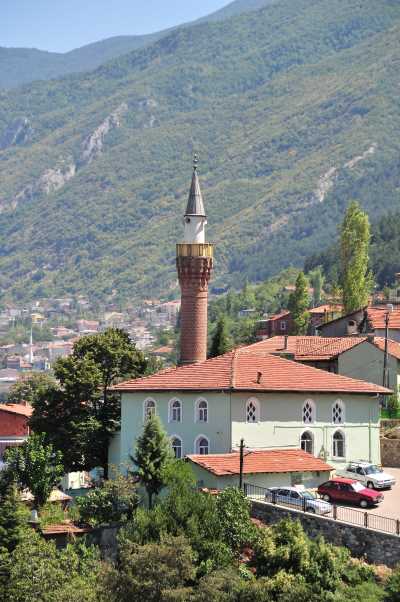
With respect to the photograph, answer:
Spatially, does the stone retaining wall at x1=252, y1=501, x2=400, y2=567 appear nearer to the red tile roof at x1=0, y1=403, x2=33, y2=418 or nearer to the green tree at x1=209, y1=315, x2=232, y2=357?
the red tile roof at x1=0, y1=403, x2=33, y2=418

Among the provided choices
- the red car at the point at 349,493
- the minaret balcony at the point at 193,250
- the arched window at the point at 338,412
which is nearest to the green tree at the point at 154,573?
the red car at the point at 349,493

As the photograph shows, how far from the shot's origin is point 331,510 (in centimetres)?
4681

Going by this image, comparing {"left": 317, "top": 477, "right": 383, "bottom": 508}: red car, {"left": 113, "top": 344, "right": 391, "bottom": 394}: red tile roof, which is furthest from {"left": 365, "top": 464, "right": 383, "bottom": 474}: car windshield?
{"left": 113, "top": 344, "right": 391, "bottom": 394}: red tile roof

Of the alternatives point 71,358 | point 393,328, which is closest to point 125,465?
point 71,358

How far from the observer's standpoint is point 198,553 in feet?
147

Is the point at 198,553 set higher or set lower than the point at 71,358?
lower

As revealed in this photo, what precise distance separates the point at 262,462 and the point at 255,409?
3.40 meters

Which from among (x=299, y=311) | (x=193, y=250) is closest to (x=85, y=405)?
(x=193, y=250)

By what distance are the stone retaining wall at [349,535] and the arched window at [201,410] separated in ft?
25.0

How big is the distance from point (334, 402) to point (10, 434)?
25.8m

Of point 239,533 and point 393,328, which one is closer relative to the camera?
point 239,533

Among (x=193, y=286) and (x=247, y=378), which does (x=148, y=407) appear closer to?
(x=247, y=378)

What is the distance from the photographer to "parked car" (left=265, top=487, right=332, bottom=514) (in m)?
46.8

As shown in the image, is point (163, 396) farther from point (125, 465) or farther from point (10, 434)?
point (10, 434)
